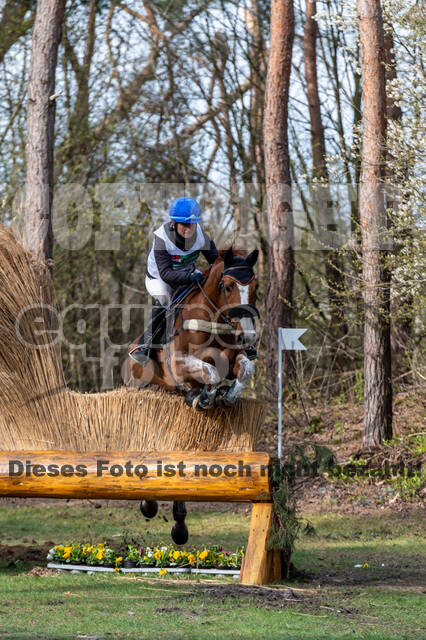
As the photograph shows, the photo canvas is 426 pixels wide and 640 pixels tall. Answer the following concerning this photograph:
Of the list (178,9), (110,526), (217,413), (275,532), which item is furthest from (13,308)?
(178,9)

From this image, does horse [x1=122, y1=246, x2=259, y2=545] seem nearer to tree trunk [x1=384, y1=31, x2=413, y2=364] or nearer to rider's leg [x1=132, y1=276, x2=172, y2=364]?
rider's leg [x1=132, y1=276, x2=172, y2=364]

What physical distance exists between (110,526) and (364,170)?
4813 mm

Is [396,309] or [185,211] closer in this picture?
[185,211]

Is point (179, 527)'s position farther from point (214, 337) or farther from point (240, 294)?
point (240, 294)

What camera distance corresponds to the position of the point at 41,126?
33.7ft

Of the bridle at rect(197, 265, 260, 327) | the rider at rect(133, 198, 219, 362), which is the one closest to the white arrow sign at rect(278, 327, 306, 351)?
the bridle at rect(197, 265, 260, 327)

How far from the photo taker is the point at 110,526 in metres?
8.48

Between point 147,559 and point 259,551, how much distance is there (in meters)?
0.99

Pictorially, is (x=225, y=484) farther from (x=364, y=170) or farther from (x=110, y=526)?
(x=364, y=170)

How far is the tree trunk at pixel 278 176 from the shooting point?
11434 mm

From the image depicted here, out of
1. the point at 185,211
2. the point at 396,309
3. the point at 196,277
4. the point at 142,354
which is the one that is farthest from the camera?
the point at 396,309

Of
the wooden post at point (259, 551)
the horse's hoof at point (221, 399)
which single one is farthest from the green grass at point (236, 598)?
the horse's hoof at point (221, 399)

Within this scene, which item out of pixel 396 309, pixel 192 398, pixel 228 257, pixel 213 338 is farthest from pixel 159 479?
pixel 396 309

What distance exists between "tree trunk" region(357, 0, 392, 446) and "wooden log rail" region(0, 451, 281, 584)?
13.4 ft
